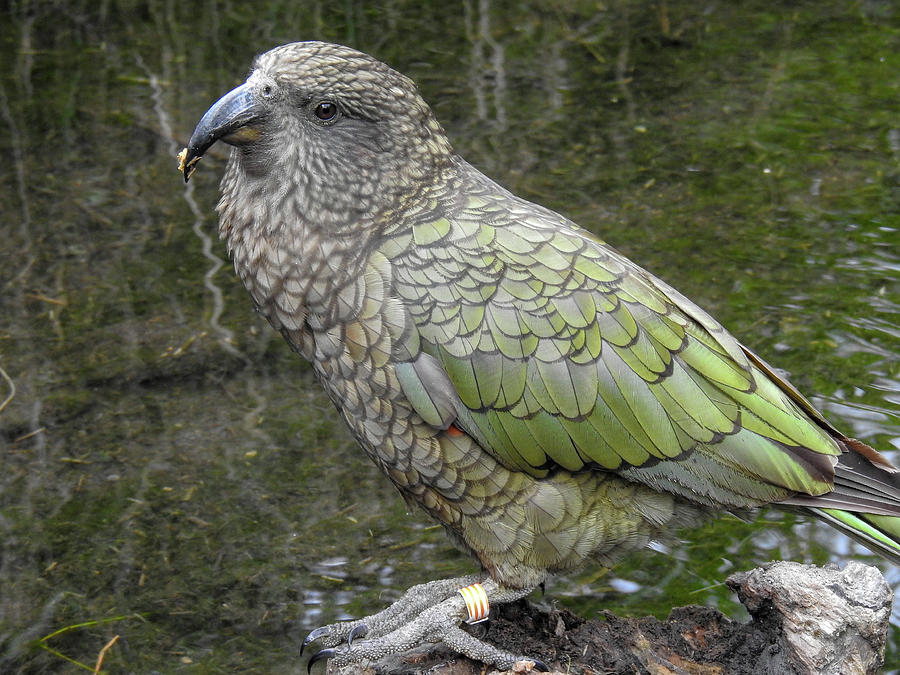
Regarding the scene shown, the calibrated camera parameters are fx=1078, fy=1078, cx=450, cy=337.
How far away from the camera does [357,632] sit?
3.40 metres

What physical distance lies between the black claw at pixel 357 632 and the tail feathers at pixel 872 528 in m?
1.43

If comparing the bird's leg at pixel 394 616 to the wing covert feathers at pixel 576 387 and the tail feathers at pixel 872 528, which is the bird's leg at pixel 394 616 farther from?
the tail feathers at pixel 872 528

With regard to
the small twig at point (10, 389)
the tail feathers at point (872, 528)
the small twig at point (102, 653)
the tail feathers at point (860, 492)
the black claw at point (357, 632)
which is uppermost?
the tail feathers at point (860, 492)

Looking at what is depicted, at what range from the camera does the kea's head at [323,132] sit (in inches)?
124

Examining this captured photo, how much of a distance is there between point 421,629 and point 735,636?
961 millimetres

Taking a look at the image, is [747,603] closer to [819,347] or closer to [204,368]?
[819,347]

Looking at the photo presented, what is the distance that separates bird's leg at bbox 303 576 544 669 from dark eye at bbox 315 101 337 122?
1.51 metres

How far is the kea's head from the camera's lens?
3.14m

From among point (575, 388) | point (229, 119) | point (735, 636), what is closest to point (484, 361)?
point (575, 388)

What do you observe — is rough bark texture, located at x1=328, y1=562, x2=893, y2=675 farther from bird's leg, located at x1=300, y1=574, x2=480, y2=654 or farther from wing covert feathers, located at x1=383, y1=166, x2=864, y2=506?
wing covert feathers, located at x1=383, y1=166, x2=864, y2=506

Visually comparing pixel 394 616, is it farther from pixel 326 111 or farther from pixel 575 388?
pixel 326 111

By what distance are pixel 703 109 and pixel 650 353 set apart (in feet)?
15.6

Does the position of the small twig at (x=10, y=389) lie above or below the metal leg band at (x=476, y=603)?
below

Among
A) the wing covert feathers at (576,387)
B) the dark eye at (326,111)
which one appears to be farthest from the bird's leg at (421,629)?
the dark eye at (326,111)
